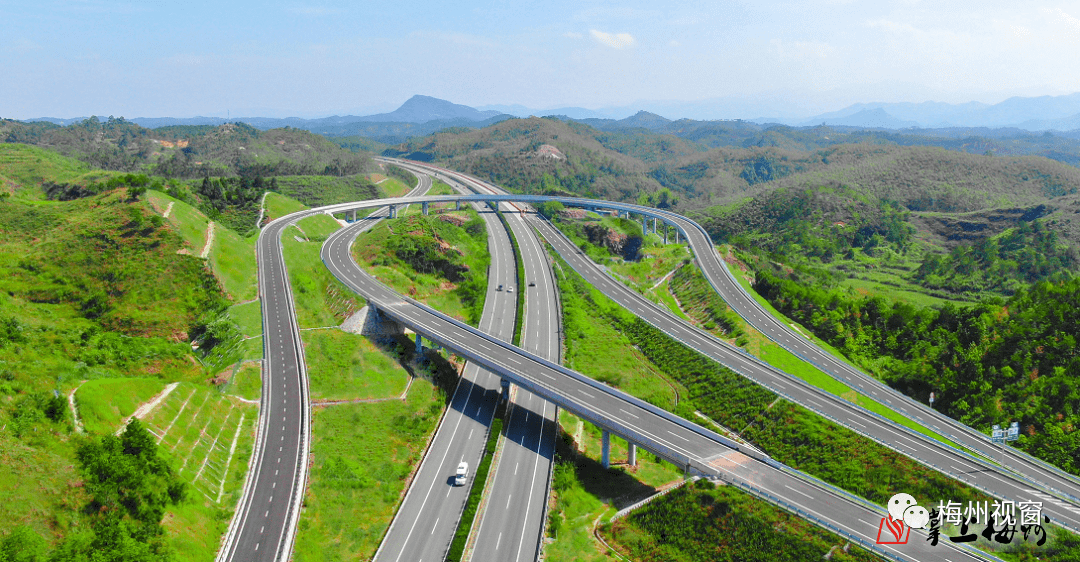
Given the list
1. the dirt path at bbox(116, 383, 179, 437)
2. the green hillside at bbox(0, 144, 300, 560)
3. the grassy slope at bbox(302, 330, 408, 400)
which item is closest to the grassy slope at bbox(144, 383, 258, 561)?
the green hillside at bbox(0, 144, 300, 560)

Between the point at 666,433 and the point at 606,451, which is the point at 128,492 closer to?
the point at 606,451

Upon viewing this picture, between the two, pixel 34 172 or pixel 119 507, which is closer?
pixel 119 507

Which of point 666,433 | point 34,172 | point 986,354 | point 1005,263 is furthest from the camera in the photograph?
point 34,172

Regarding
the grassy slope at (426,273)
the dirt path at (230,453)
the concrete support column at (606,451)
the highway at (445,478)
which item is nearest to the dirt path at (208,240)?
the grassy slope at (426,273)

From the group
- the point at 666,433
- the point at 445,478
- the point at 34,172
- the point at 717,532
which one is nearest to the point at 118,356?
the point at 445,478

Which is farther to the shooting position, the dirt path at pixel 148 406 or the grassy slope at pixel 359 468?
the dirt path at pixel 148 406

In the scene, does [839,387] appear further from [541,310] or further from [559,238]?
[559,238]

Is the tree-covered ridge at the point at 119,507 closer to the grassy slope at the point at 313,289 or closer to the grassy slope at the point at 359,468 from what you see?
the grassy slope at the point at 359,468
